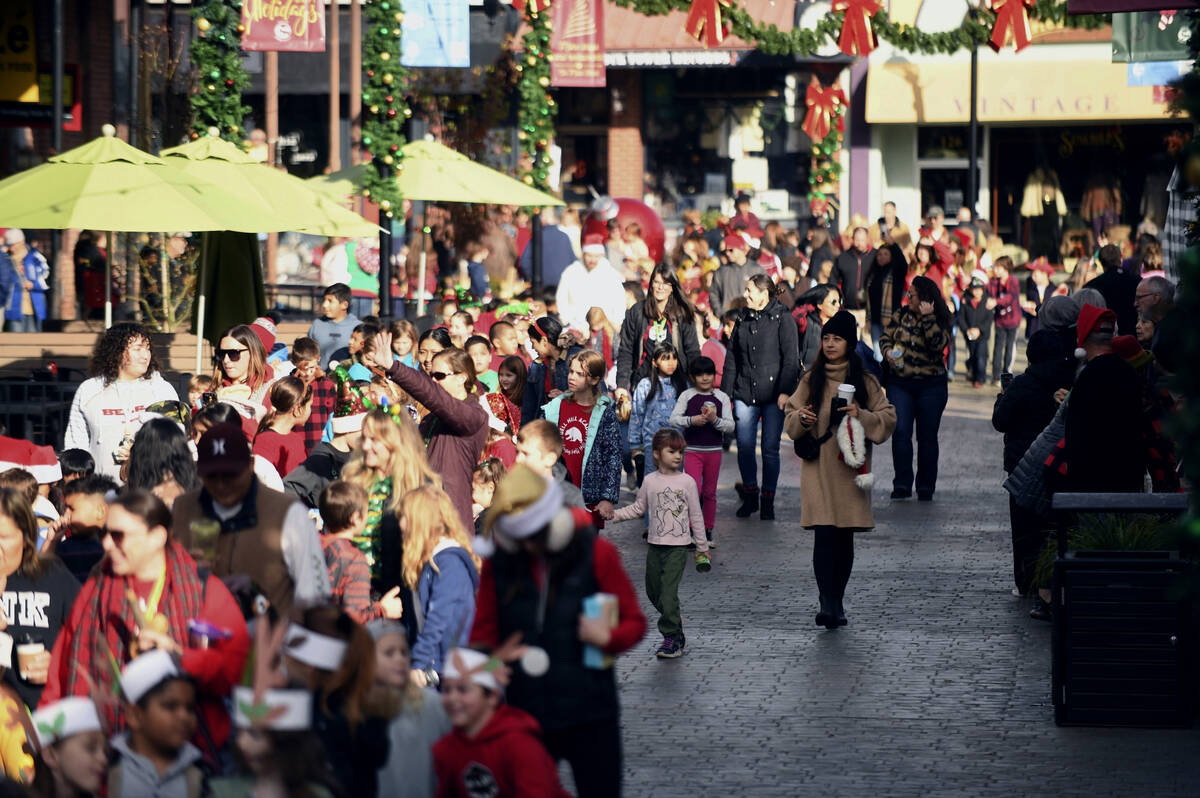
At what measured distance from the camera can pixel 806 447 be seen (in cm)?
1111

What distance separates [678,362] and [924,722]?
20.9 feet

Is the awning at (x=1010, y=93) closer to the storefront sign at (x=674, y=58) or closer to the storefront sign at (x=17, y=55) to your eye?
the storefront sign at (x=674, y=58)

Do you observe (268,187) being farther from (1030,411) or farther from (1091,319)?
(1091,319)

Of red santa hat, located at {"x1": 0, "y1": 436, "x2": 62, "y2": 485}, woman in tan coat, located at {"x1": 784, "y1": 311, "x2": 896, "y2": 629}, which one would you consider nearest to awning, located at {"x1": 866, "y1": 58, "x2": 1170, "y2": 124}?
woman in tan coat, located at {"x1": 784, "y1": 311, "x2": 896, "y2": 629}

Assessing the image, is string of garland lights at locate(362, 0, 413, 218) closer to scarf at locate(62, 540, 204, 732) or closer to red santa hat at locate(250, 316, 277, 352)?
red santa hat at locate(250, 316, 277, 352)

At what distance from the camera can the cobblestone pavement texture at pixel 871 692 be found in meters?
8.05

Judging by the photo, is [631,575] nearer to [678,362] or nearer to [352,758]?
[678,362]

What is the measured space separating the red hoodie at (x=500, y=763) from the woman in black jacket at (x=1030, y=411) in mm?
6655

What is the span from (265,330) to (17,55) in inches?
447

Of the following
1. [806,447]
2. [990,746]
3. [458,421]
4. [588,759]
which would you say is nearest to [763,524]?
[806,447]

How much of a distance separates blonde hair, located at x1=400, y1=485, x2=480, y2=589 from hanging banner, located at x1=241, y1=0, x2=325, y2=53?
473 inches

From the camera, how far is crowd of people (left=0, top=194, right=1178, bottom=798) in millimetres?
5656

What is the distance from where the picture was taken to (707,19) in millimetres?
24641

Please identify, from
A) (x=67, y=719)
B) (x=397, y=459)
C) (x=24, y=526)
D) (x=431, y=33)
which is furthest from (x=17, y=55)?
(x=67, y=719)
